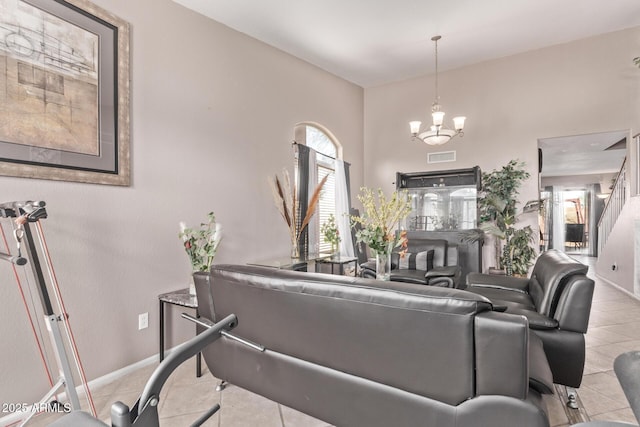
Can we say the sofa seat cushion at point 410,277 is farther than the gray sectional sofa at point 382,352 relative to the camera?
Yes

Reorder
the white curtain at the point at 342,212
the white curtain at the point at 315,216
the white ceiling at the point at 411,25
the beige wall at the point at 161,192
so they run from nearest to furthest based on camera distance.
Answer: the beige wall at the point at 161,192 < the white ceiling at the point at 411,25 < the white curtain at the point at 315,216 < the white curtain at the point at 342,212

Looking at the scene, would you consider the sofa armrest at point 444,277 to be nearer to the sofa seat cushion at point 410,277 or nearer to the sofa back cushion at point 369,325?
the sofa seat cushion at point 410,277

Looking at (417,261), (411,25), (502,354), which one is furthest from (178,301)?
A: (411,25)

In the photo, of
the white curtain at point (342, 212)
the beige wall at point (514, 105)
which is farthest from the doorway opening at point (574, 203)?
the white curtain at point (342, 212)

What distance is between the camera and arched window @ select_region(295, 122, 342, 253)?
4.93 metres

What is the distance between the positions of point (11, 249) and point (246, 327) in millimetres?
1647

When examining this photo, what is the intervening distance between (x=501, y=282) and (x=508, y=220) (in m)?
2.02

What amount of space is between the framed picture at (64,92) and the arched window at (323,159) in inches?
98.9

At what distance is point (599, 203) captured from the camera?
1004 cm

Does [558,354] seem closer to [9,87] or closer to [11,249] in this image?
[11,249]

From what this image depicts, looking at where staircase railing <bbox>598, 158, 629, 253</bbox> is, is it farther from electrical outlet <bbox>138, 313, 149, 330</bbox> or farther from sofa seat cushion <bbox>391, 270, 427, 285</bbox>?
electrical outlet <bbox>138, 313, 149, 330</bbox>

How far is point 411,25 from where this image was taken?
3.91 m

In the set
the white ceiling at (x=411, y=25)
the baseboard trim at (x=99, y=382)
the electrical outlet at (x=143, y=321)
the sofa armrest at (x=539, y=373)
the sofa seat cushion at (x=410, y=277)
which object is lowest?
the baseboard trim at (x=99, y=382)

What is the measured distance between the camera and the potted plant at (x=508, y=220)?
4789mm
